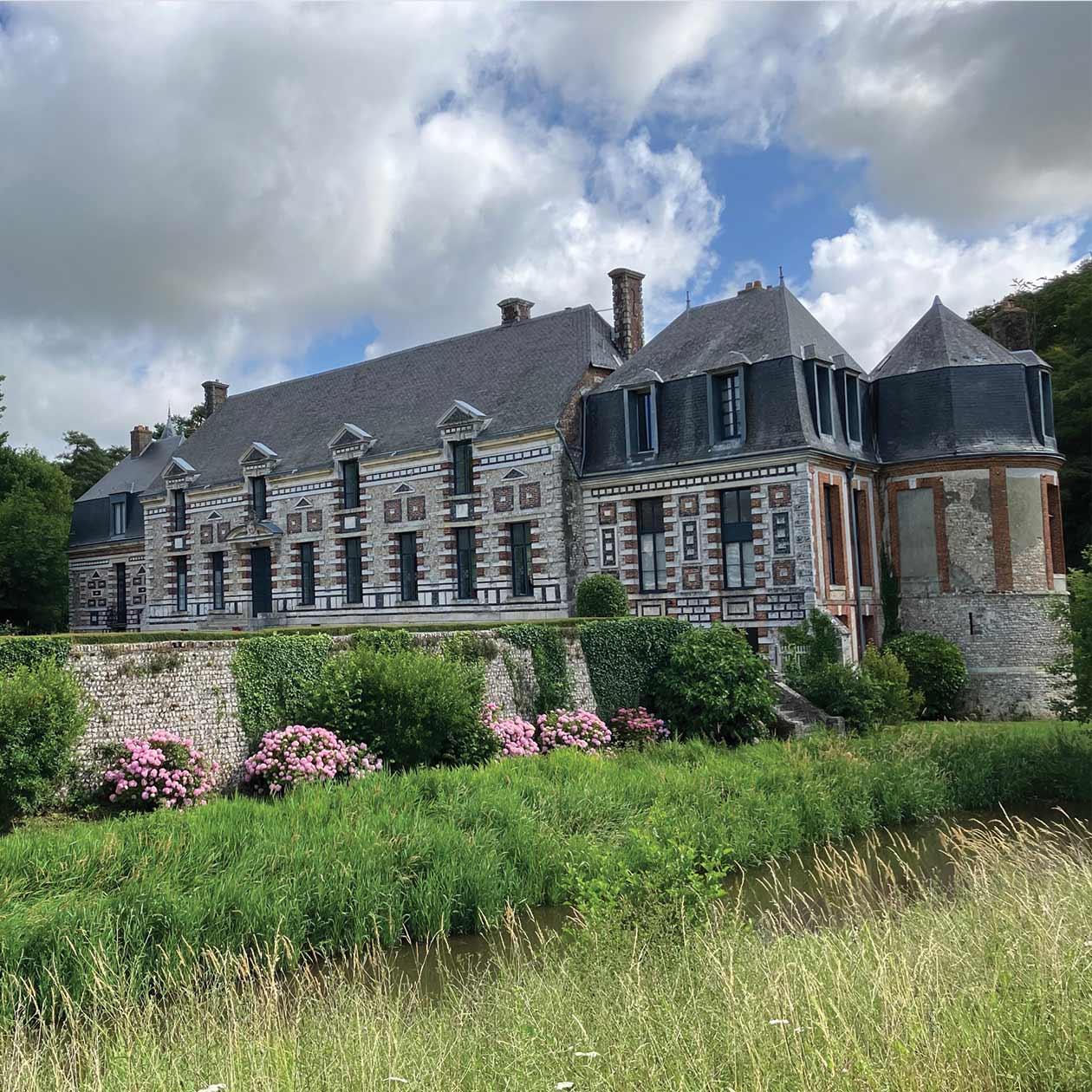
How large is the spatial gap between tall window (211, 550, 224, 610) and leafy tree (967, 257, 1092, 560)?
24.6m

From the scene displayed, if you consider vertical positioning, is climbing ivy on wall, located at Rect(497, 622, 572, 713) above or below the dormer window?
below

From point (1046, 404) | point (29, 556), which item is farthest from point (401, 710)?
point (29, 556)

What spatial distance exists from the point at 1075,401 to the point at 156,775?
26.5 meters

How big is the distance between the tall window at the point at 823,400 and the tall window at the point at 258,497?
55.6ft

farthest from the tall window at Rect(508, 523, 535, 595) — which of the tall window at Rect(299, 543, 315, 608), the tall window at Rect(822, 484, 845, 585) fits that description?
the tall window at Rect(299, 543, 315, 608)

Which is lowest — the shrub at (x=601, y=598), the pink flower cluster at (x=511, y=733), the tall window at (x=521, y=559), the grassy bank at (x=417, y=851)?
the grassy bank at (x=417, y=851)

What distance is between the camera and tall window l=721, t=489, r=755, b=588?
22.1 m

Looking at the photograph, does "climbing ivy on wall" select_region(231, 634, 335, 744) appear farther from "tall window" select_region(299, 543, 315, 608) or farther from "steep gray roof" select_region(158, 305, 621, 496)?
"tall window" select_region(299, 543, 315, 608)

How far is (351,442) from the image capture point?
93.5 feet

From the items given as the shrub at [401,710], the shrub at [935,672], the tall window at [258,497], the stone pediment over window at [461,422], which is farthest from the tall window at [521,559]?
the shrub at [401,710]

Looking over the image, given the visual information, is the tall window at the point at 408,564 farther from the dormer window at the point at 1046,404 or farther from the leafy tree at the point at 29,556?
the leafy tree at the point at 29,556

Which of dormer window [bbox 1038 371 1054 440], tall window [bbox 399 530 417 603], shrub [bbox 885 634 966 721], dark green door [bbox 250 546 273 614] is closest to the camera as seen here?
shrub [bbox 885 634 966 721]

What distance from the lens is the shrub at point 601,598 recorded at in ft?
73.9

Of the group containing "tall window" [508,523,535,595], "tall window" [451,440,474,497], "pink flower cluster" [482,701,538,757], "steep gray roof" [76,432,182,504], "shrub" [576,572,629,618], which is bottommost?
"pink flower cluster" [482,701,538,757]
